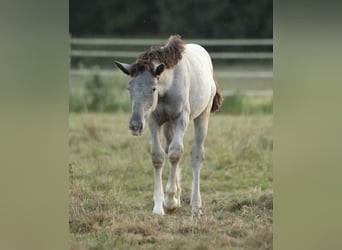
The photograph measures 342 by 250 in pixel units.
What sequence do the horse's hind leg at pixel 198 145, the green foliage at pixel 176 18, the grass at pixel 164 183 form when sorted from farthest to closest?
1. the green foliage at pixel 176 18
2. the horse's hind leg at pixel 198 145
3. the grass at pixel 164 183

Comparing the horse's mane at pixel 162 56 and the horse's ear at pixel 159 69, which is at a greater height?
the horse's mane at pixel 162 56

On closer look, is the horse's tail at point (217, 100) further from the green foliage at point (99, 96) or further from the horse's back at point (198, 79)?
the green foliage at point (99, 96)

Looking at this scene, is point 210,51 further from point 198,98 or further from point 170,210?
point 170,210

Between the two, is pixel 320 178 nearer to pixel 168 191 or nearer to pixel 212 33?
pixel 168 191

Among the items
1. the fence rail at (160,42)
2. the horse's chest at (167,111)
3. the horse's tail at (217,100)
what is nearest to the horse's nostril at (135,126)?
the horse's chest at (167,111)

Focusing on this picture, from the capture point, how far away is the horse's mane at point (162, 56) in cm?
344

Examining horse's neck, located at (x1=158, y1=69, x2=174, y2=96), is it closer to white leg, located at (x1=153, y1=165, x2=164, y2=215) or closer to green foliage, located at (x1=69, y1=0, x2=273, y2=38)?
white leg, located at (x1=153, y1=165, x2=164, y2=215)

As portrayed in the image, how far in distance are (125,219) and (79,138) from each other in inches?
147

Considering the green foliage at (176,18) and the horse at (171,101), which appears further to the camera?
the green foliage at (176,18)

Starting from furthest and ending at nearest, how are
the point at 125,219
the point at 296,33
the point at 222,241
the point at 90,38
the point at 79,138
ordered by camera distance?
the point at 90,38 < the point at 79,138 < the point at 125,219 < the point at 222,241 < the point at 296,33

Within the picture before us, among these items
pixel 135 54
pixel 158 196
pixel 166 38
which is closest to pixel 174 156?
pixel 158 196

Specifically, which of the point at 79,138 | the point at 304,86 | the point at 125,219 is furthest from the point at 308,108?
the point at 79,138

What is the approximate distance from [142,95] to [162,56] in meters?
0.26

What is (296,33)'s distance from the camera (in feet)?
7.07
